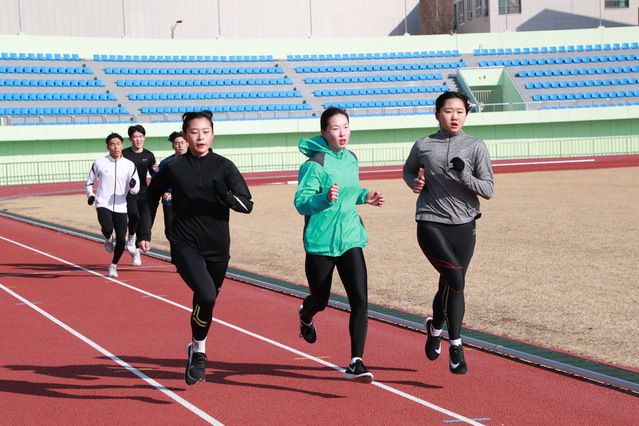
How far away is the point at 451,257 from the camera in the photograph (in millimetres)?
6617

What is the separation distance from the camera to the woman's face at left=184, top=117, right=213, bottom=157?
632 centimetres

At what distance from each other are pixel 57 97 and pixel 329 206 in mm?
43883

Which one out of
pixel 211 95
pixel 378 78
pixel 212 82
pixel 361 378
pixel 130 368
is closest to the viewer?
pixel 361 378

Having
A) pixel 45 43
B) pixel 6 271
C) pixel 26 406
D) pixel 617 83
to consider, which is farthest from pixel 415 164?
pixel 617 83

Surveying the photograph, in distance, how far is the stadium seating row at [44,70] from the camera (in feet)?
158

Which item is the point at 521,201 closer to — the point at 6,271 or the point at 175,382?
the point at 6,271

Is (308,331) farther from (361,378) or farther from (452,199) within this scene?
(452,199)

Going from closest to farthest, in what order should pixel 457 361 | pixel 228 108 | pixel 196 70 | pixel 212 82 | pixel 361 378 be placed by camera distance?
1. pixel 361 378
2. pixel 457 361
3. pixel 228 108
4. pixel 212 82
5. pixel 196 70

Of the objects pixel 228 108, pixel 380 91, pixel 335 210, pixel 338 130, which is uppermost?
pixel 380 91

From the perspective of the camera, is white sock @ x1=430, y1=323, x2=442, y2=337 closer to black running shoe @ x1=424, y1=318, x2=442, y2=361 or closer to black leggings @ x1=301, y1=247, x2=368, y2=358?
black running shoe @ x1=424, y1=318, x2=442, y2=361

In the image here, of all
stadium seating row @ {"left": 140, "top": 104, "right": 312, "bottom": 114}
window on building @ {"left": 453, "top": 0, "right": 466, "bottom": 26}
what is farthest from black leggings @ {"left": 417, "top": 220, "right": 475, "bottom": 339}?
window on building @ {"left": 453, "top": 0, "right": 466, "bottom": 26}

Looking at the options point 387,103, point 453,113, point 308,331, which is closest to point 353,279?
point 308,331

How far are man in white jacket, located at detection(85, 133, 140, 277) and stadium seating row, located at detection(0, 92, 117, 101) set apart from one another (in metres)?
35.7

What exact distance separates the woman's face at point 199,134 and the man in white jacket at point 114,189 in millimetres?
6444
